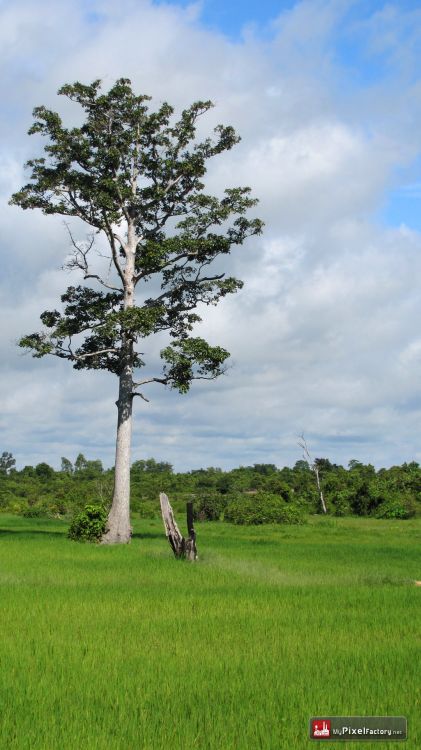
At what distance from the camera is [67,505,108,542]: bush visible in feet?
104

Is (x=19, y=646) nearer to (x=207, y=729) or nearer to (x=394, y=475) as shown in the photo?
(x=207, y=729)

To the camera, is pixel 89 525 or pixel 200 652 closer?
pixel 200 652

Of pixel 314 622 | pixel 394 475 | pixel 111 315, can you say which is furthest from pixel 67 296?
Answer: pixel 394 475

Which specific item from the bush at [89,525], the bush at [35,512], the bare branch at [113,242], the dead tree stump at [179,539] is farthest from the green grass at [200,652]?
the bush at [35,512]

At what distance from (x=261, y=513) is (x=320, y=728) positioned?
4060 centimetres

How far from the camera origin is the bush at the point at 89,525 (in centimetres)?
3158

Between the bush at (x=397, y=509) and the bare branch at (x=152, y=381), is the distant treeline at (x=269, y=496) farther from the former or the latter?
the bare branch at (x=152, y=381)

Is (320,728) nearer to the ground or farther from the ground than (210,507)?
nearer to the ground

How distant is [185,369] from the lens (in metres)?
32.0

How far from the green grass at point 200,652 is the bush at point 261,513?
2409 centimetres

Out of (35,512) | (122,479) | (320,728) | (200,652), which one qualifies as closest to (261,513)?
(35,512)

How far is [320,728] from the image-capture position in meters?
7.24

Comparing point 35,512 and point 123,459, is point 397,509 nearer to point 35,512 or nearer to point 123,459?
point 35,512

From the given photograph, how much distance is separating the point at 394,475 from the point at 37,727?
55.1 metres
